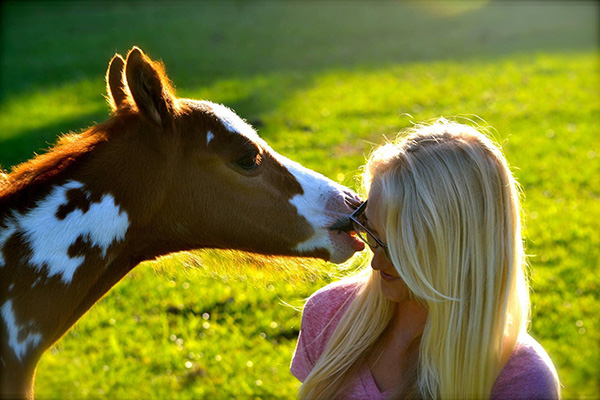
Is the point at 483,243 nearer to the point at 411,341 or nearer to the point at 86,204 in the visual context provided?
the point at 411,341

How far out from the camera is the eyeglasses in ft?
8.35

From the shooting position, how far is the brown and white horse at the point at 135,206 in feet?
8.15

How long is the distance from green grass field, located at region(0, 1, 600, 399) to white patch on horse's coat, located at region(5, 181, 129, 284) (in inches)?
21.0

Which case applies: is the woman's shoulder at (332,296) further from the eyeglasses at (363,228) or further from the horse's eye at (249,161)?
the horse's eye at (249,161)

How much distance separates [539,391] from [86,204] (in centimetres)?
190

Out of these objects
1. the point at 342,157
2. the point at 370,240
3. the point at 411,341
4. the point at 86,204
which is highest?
the point at 86,204

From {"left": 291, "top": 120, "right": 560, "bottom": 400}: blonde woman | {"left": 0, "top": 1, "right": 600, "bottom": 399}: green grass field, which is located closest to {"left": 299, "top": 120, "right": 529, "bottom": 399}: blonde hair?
{"left": 291, "top": 120, "right": 560, "bottom": 400}: blonde woman

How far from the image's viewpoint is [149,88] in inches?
103

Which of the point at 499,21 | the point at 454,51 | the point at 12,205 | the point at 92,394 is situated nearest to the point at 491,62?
the point at 454,51

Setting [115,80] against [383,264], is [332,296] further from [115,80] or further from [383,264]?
[115,80]

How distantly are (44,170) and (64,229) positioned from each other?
10.7 inches

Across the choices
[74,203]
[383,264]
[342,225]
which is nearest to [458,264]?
[383,264]

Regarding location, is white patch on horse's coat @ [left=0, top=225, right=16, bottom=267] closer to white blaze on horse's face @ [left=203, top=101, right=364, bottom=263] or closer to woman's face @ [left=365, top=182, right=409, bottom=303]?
white blaze on horse's face @ [left=203, top=101, right=364, bottom=263]

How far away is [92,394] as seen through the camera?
4258mm
